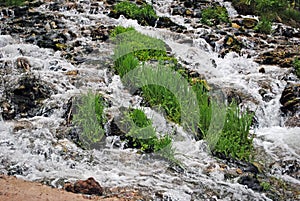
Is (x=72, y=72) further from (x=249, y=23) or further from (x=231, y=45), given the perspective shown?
(x=249, y=23)

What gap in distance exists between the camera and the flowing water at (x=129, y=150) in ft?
16.2

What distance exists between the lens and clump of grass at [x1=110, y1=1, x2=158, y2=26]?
11.7 metres

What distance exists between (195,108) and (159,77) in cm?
93

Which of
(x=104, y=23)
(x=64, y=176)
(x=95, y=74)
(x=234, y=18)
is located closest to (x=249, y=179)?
(x=64, y=176)

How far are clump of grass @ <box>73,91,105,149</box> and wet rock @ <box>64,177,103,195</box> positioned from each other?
1.21 metres

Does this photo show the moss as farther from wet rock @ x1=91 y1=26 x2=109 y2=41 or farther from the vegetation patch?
the vegetation patch

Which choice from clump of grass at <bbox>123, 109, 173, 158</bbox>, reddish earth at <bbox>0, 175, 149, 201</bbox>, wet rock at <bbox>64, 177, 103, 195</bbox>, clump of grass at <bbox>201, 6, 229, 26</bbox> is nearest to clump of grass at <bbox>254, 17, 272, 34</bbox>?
clump of grass at <bbox>201, 6, 229, 26</bbox>

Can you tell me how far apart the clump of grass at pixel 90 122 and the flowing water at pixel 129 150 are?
17 cm

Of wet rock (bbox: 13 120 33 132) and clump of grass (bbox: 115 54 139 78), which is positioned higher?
clump of grass (bbox: 115 54 139 78)

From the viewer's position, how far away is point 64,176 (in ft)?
16.1

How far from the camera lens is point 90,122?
5848 millimetres

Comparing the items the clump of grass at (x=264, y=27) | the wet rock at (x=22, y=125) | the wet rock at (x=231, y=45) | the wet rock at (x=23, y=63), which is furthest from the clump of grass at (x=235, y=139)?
the clump of grass at (x=264, y=27)

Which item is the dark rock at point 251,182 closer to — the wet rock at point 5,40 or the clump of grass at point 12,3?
the wet rock at point 5,40

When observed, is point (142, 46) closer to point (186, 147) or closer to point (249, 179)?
point (186, 147)
